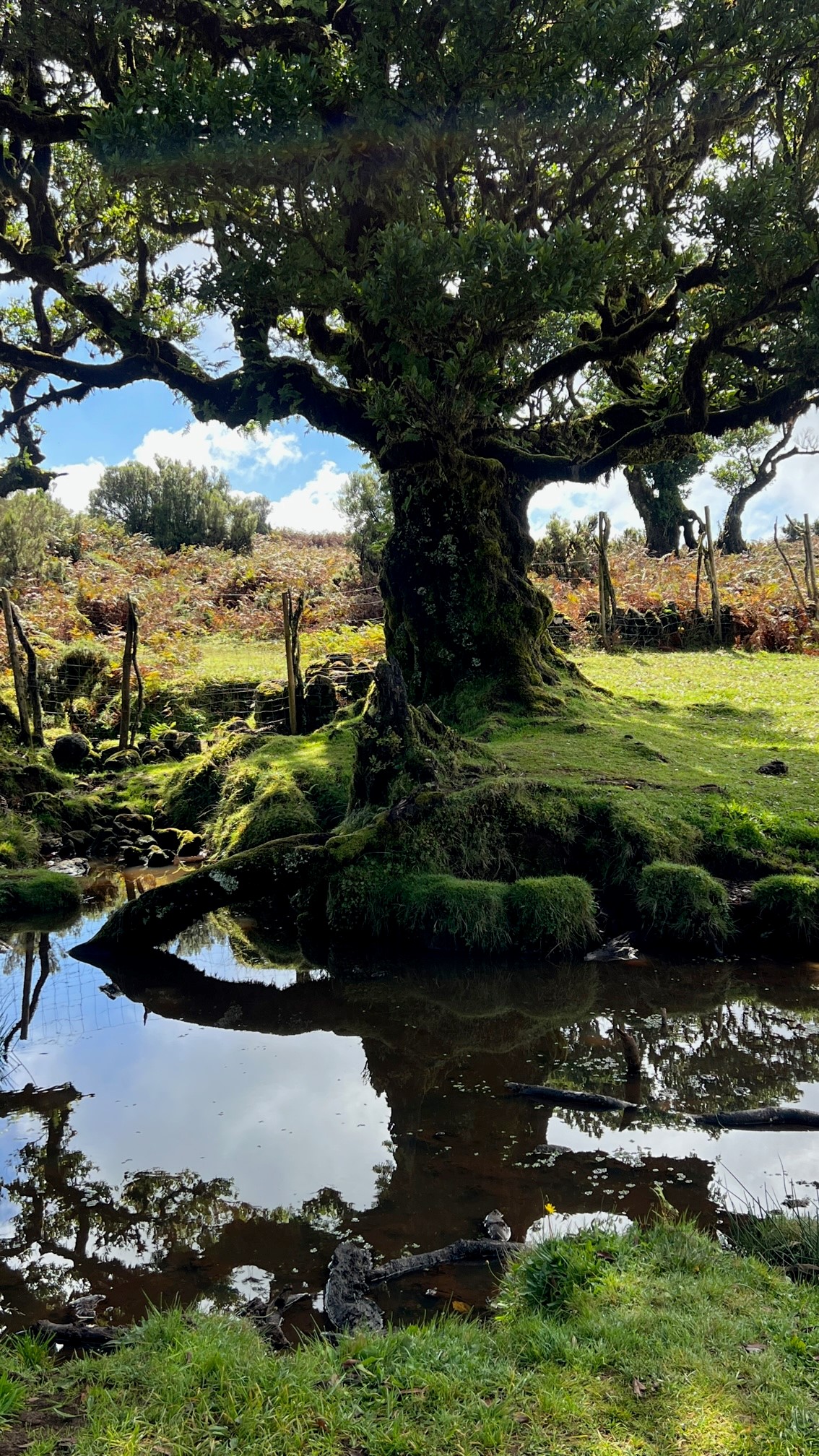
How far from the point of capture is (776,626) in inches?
969

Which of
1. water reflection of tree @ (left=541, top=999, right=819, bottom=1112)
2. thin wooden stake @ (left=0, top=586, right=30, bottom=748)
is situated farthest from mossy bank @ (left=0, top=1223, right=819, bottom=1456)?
thin wooden stake @ (left=0, top=586, right=30, bottom=748)

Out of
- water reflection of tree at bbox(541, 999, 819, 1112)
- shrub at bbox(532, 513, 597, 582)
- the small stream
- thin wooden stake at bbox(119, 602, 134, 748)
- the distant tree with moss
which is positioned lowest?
water reflection of tree at bbox(541, 999, 819, 1112)

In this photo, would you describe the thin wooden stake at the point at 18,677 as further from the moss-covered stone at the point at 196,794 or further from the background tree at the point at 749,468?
the background tree at the point at 749,468

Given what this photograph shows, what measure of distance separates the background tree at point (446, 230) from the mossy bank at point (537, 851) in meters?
3.31

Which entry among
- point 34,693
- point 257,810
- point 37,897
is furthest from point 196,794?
point 37,897

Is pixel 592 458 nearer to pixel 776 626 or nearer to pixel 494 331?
pixel 494 331

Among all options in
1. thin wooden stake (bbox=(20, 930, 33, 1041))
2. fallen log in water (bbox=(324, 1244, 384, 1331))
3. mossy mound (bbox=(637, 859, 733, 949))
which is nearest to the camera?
fallen log in water (bbox=(324, 1244, 384, 1331))

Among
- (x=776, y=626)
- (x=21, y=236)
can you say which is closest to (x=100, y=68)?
(x=21, y=236)

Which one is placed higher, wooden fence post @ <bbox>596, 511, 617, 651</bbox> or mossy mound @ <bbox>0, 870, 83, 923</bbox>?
wooden fence post @ <bbox>596, 511, 617, 651</bbox>

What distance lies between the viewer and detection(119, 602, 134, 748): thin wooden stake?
62.0ft

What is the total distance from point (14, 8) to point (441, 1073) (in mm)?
15882

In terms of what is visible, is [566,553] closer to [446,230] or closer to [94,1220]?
[446,230]

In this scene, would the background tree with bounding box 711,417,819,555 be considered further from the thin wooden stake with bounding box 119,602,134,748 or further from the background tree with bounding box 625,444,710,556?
the thin wooden stake with bounding box 119,602,134,748

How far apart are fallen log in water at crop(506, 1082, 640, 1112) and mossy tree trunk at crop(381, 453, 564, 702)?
344 inches
